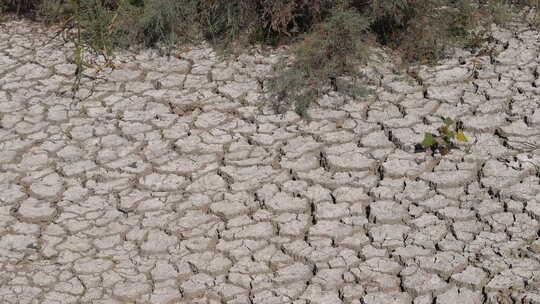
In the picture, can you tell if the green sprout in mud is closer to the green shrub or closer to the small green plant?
the green shrub

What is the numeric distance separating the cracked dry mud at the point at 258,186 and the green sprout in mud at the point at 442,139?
0.06 m

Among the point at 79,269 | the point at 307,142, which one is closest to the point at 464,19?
the point at 307,142

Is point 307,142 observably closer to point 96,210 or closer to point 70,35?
point 96,210

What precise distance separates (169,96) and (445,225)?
175cm

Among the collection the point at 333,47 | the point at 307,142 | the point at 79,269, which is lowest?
the point at 79,269

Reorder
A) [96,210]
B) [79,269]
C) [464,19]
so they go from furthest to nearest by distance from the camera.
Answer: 1. [464,19]
2. [96,210]
3. [79,269]

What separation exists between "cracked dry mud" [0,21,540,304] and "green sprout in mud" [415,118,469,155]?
0.20 ft

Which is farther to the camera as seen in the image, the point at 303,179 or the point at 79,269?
the point at 303,179

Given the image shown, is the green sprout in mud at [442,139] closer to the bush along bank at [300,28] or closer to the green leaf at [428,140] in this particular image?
the green leaf at [428,140]

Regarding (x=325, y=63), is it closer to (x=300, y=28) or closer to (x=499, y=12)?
(x=300, y=28)

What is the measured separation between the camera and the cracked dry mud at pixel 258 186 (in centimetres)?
350

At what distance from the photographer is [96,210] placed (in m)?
3.97

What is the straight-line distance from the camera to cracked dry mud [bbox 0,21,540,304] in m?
3.50

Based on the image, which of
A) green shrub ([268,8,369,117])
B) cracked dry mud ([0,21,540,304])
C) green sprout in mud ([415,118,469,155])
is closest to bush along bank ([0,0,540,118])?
green shrub ([268,8,369,117])
